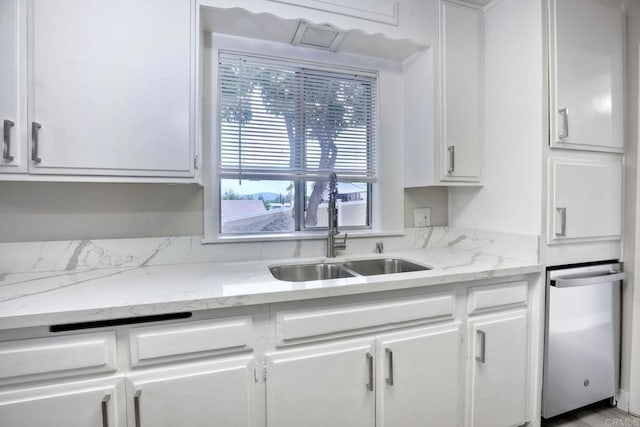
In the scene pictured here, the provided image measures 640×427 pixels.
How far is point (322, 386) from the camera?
1.17 metres

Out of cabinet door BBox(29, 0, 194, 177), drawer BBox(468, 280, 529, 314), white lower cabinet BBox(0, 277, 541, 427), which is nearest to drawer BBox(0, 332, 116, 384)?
white lower cabinet BBox(0, 277, 541, 427)

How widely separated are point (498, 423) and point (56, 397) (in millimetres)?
1849

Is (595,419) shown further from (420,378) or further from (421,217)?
(421,217)

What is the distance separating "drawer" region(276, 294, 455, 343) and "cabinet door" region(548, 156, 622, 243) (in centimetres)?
73

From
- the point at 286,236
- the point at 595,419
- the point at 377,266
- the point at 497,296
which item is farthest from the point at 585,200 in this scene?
the point at 286,236

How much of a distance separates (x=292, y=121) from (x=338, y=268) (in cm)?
93

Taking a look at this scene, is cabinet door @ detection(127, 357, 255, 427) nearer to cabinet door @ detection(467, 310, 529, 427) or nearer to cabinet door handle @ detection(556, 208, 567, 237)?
cabinet door @ detection(467, 310, 529, 427)

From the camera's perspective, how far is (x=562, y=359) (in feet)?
5.19

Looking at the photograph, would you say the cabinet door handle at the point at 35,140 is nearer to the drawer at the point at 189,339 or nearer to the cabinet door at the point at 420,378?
the drawer at the point at 189,339

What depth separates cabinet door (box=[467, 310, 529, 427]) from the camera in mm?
1434

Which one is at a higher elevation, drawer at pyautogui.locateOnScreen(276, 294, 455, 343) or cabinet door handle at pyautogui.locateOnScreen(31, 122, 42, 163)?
cabinet door handle at pyautogui.locateOnScreen(31, 122, 42, 163)

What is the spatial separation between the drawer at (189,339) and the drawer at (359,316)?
15 centimetres

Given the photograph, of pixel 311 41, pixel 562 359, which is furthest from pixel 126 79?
pixel 562 359

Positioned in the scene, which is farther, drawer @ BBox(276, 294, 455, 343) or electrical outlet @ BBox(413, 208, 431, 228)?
electrical outlet @ BBox(413, 208, 431, 228)
